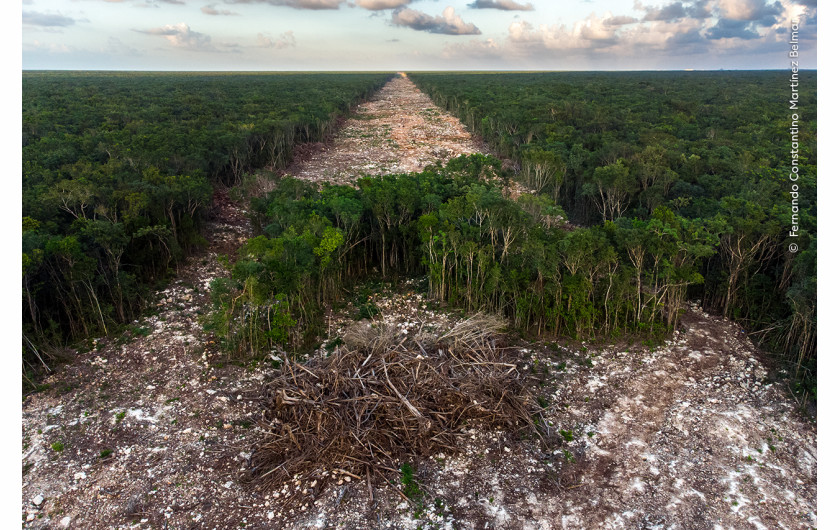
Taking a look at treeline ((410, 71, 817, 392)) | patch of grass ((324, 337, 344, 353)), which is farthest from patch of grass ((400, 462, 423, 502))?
treeline ((410, 71, 817, 392))

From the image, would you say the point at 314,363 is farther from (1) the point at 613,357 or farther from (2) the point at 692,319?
(2) the point at 692,319

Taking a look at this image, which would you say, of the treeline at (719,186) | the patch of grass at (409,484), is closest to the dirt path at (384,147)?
the treeline at (719,186)

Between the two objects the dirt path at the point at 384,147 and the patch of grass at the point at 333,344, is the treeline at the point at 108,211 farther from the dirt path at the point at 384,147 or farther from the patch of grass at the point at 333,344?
the patch of grass at the point at 333,344

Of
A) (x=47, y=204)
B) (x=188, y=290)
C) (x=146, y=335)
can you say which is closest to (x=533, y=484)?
(x=146, y=335)

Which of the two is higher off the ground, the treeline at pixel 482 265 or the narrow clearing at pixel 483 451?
the treeline at pixel 482 265

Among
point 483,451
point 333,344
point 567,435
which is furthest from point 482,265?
point 483,451

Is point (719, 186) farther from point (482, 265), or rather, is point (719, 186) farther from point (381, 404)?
point (381, 404)
